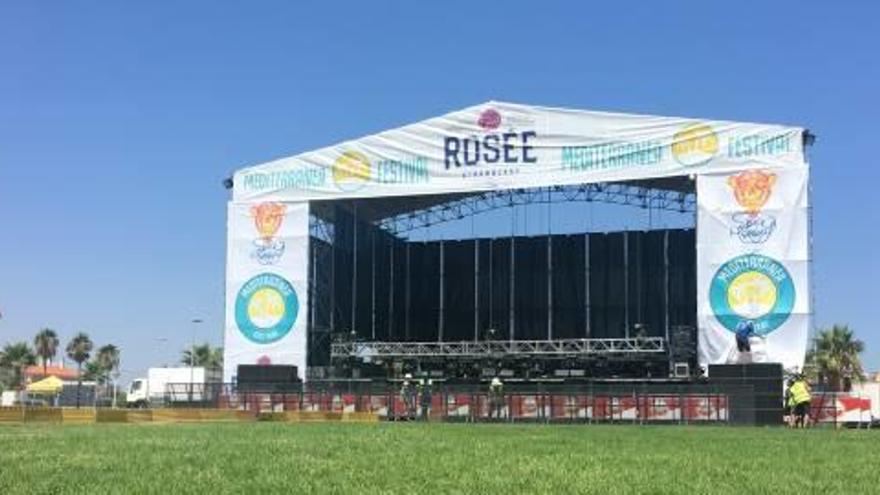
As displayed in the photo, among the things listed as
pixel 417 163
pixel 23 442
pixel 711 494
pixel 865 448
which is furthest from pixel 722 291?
pixel 711 494

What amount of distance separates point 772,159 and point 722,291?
5.53m

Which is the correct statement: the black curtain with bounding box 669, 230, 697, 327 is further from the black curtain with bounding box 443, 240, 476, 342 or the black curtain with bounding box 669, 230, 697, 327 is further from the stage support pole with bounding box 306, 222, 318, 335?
the stage support pole with bounding box 306, 222, 318, 335

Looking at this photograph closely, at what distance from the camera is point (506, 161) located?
159ft

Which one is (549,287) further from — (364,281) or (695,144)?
(695,144)

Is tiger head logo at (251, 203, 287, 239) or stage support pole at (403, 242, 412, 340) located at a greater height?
tiger head logo at (251, 203, 287, 239)

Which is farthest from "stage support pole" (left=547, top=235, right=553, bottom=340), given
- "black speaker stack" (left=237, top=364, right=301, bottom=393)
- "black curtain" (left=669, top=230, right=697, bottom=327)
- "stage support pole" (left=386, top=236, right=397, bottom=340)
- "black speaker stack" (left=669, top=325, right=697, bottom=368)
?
"black speaker stack" (left=237, top=364, right=301, bottom=393)

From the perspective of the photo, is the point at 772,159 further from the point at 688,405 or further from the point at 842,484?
the point at 842,484

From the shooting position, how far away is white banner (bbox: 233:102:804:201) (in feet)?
148

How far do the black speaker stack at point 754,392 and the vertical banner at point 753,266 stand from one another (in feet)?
15.1

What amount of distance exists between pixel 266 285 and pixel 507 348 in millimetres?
11630

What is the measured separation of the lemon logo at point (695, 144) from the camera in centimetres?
4528

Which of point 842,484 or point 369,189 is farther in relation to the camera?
point 369,189

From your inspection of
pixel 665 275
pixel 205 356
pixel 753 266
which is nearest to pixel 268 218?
pixel 665 275

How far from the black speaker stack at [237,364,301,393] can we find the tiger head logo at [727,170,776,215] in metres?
19.1
